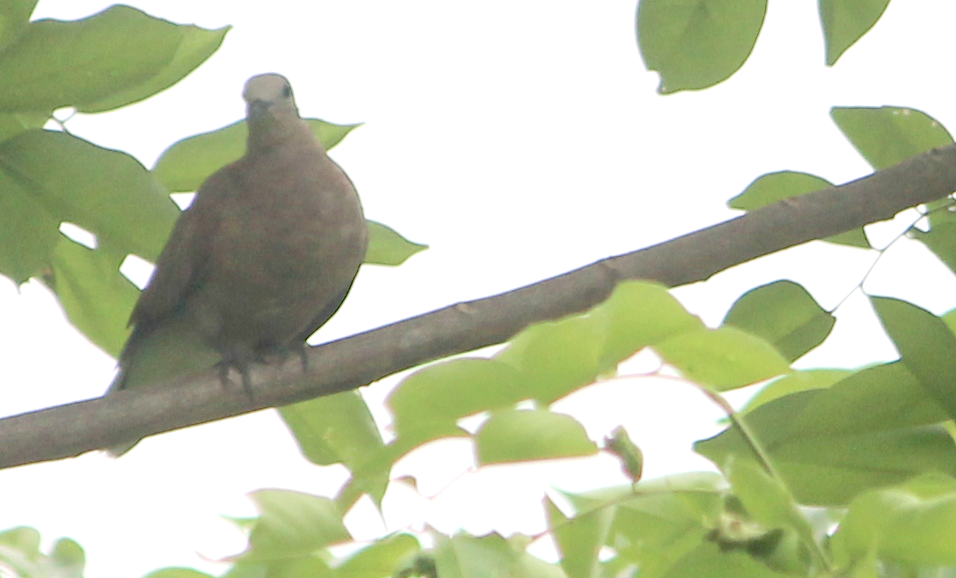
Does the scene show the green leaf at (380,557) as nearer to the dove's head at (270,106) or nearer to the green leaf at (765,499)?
the green leaf at (765,499)

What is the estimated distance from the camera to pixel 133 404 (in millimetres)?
1520

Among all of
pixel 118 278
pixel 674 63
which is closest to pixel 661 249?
pixel 674 63

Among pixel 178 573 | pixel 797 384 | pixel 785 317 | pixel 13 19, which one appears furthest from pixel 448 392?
pixel 13 19

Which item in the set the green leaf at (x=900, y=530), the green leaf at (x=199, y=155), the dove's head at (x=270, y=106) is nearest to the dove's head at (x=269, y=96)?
the dove's head at (x=270, y=106)

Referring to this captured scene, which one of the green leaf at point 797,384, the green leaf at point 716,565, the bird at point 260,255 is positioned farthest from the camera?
the bird at point 260,255

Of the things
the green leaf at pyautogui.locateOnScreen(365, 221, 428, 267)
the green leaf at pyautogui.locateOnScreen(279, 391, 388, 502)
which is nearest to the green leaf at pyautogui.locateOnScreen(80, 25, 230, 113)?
the green leaf at pyautogui.locateOnScreen(365, 221, 428, 267)

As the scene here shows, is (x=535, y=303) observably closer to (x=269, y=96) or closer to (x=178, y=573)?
(x=178, y=573)

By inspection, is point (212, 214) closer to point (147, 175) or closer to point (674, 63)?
point (147, 175)

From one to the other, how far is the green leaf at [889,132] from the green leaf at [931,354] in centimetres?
51

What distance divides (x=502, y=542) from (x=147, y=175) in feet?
2.92

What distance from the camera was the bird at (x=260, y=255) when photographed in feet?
7.40

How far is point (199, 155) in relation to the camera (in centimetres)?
164

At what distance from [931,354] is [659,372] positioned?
334mm

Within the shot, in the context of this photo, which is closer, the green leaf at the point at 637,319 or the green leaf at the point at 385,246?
the green leaf at the point at 637,319
